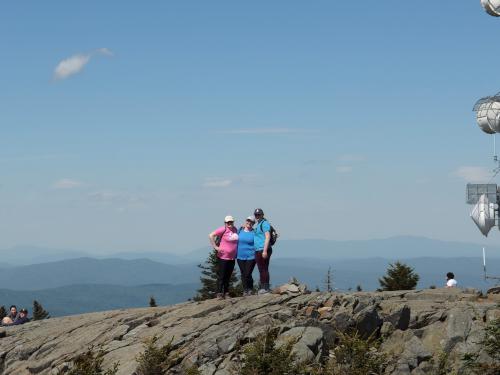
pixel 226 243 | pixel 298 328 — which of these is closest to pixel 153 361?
pixel 298 328

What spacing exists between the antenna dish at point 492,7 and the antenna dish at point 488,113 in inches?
196

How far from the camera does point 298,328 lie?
1908 centimetres

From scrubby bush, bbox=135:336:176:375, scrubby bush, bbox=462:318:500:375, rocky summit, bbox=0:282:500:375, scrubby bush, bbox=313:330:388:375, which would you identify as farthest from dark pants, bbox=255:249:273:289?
scrubby bush, bbox=462:318:500:375

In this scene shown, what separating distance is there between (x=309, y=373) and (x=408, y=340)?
3619 millimetres

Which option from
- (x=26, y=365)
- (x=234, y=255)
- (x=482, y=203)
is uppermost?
(x=482, y=203)

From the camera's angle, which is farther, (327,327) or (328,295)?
(328,295)

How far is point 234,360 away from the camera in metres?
18.5

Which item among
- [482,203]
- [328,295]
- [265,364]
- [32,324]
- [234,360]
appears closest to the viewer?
[265,364]

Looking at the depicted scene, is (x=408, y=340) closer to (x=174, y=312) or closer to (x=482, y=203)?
(x=174, y=312)

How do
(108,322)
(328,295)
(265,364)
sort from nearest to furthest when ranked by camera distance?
1. (265,364)
2. (328,295)
3. (108,322)

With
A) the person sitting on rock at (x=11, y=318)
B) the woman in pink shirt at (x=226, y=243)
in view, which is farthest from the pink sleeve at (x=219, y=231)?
the person sitting on rock at (x=11, y=318)

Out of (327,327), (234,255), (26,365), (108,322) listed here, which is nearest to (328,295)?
(327,327)

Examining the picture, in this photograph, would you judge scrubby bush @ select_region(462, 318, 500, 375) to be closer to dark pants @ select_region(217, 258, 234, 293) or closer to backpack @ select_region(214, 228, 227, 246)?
dark pants @ select_region(217, 258, 234, 293)

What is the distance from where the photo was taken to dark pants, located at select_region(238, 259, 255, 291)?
74.6 ft
